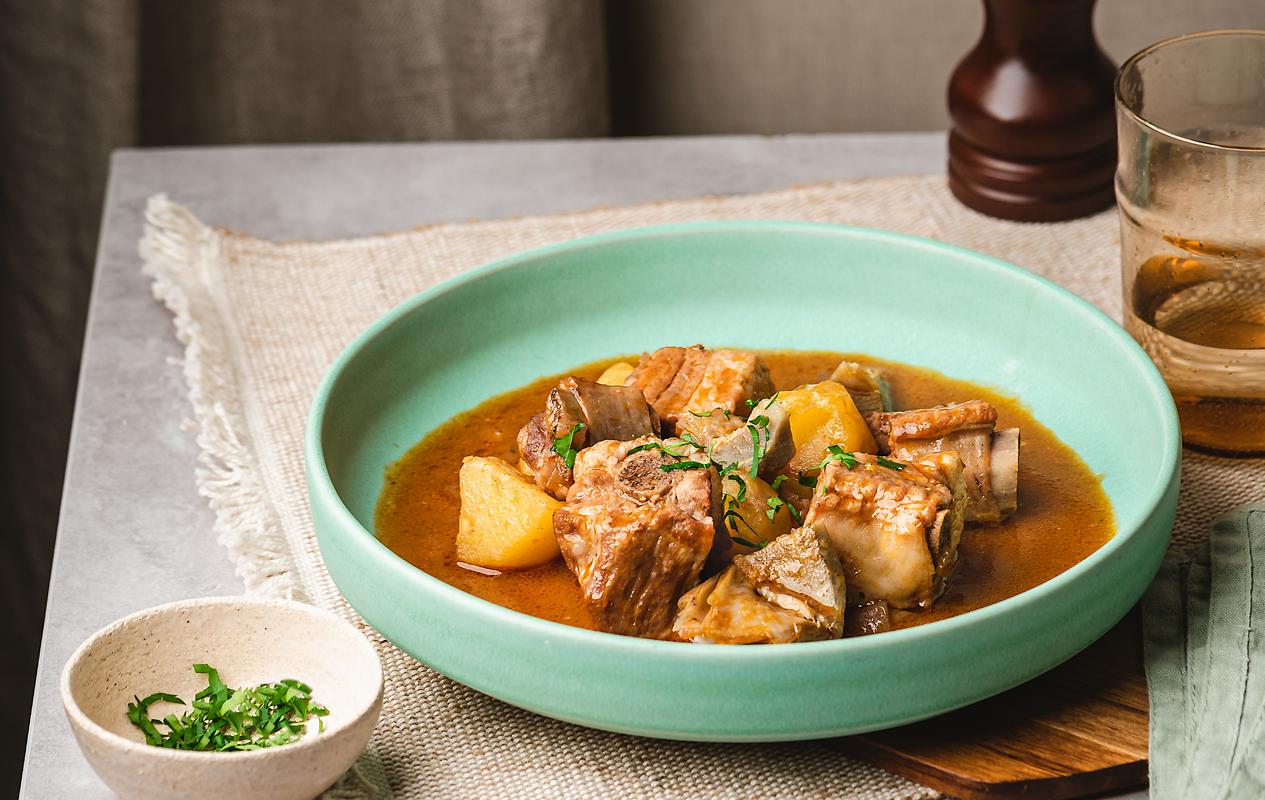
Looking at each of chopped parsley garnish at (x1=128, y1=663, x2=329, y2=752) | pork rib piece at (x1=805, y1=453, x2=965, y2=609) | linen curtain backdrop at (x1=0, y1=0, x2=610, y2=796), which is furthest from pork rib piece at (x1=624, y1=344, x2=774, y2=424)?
linen curtain backdrop at (x1=0, y1=0, x2=610, y2=796)

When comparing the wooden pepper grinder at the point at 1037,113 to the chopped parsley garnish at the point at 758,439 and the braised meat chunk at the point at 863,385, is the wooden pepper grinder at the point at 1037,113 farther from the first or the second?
the chopped parsley garnish at the point at 758,439

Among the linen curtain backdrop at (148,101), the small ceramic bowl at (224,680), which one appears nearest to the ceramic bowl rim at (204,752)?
the small ceramic bowl at (224,680)

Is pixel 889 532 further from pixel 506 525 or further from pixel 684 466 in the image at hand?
pixel 506 525

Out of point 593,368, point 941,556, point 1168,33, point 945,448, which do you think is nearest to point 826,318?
point 593,368

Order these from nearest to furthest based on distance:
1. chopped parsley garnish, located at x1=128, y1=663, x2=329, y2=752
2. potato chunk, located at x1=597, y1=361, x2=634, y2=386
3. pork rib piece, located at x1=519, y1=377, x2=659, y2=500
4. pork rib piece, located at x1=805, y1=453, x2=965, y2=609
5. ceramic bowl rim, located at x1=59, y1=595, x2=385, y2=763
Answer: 1. ceramic bowl rim, located at x1=59, y1=595, x2=385, y2=763
2. chopped parsley garnish, located at x1=128, y1=663, x2=329, y2=752
3. pork rib piece, located at x1=805, y1=453, x2=965, y2=609
4. pork rib piece, located at x1=519, y1=377, x2=659, y2=500
5. potato chunk, located at x1=597, y1=361, x2=634, y2=386

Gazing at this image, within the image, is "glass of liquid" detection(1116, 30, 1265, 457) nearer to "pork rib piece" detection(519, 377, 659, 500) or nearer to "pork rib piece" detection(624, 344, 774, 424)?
"pork rib piece" detection(624, 344, 774, 424)

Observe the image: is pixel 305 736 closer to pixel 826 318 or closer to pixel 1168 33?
pixel 826 318

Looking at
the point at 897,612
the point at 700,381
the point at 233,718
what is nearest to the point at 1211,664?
the point at 897,612
